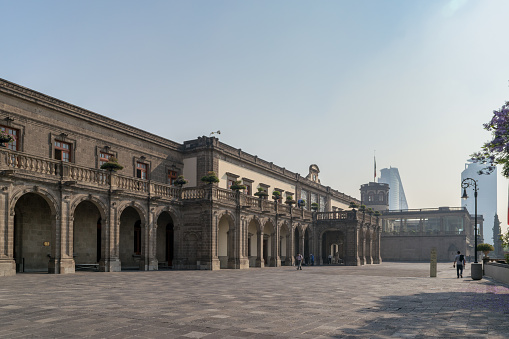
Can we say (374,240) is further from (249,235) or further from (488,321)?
(488,321)

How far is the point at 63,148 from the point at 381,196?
87.9 m

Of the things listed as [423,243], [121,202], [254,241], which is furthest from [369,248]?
[121,202]

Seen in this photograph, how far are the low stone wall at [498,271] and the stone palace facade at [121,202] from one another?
1799cm

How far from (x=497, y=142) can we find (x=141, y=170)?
26738mm

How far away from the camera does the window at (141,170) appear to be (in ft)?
117

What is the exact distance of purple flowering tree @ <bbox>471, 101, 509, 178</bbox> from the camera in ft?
49.4

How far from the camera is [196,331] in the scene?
8945mm

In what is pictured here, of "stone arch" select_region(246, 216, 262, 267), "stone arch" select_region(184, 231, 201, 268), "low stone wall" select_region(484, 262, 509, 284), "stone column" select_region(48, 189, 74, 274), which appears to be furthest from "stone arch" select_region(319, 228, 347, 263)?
"stone column" select_region(48, 189, 74, 274)

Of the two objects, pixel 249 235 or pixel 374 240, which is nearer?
pixel 249 235

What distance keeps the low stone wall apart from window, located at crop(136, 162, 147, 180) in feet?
82.1

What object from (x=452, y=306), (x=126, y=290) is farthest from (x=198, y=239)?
(x=452, y=306)

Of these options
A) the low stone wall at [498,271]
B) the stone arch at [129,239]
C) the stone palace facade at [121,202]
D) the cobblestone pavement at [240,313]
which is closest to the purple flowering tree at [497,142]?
the cobblestone pavement at [240,313]

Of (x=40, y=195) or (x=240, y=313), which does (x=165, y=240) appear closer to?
(x=40, y=195)

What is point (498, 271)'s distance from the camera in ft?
79.8
